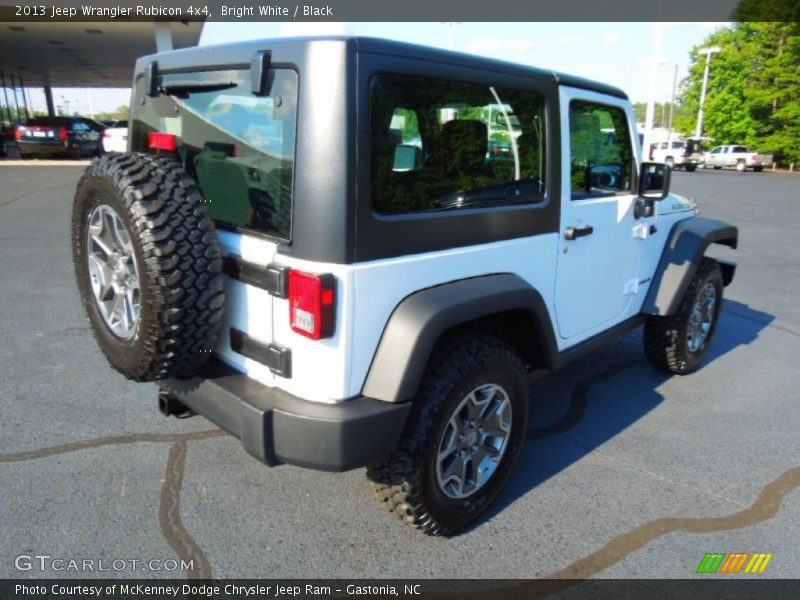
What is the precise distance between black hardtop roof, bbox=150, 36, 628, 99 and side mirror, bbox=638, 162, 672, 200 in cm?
74

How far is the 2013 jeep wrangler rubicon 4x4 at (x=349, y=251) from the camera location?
1.98 metres

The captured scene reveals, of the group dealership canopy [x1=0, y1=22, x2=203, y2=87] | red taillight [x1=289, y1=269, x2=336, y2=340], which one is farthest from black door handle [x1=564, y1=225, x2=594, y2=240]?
dealership canopy [x1=0, y1=22, x2=203, y2=87]

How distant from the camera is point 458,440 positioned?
2.49 metres

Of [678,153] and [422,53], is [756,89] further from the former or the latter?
[422,53]

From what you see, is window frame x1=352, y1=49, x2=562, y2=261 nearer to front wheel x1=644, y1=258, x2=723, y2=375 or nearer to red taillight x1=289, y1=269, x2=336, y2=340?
red taillight x1=289, y1=269, x2=336, y2=340

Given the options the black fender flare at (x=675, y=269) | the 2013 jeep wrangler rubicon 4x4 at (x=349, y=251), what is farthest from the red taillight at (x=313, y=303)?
the black fender flare at (x=675, y=269)

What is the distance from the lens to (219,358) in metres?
2.46

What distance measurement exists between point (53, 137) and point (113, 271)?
22566 millimetres

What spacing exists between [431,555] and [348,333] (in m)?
1.08

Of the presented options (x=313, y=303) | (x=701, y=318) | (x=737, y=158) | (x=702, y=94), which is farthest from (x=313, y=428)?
(x=702, y=94)

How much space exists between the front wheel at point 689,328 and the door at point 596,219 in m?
0.58

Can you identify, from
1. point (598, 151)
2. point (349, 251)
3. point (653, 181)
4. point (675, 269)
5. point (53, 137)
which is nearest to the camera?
point (349, 251)

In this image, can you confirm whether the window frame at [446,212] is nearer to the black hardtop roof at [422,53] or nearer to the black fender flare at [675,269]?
the black hardtop roof at [422,53]

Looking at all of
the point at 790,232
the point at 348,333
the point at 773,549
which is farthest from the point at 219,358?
the point at 790,232
